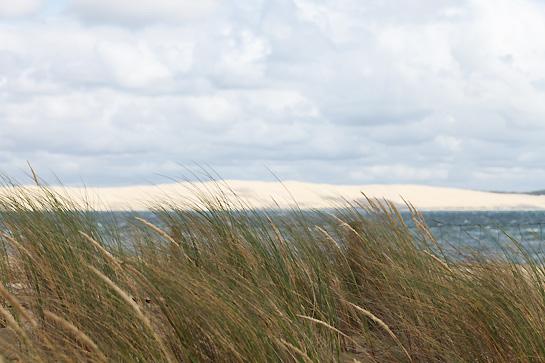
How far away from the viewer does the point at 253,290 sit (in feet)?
9.72

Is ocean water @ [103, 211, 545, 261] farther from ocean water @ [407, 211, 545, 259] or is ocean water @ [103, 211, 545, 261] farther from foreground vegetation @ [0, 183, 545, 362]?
foreground vegetation @ [0, 183, 545, 362]

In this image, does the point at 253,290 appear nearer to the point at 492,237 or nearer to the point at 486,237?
the point at 492,237

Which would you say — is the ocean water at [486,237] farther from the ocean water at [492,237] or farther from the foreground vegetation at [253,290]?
the foreground vegetation at [253,290]

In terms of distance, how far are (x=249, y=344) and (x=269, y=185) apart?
178 feet

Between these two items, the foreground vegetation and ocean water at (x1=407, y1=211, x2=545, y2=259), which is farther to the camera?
ocean water at (x1=407, y1=211, x2=545, y2=259)

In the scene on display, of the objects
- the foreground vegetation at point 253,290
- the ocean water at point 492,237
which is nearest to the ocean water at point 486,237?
the ocean water at point 492,237

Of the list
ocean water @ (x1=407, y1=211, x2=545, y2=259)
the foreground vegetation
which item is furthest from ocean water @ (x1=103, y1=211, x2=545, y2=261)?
the foreground vegetation

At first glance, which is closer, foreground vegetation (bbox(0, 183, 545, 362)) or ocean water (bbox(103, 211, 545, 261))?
foreground vegetation (bbox(0, 183, 545, 362))

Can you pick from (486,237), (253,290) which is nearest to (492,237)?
(253,290)

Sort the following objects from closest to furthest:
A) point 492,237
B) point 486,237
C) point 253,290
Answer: point 253,290, point 492,237, point 486,237

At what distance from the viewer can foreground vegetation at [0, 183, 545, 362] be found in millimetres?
2590

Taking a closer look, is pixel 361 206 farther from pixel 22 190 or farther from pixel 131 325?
pixel 131 325

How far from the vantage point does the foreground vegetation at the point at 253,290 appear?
259cm

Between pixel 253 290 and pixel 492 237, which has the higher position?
pixel 492 237
